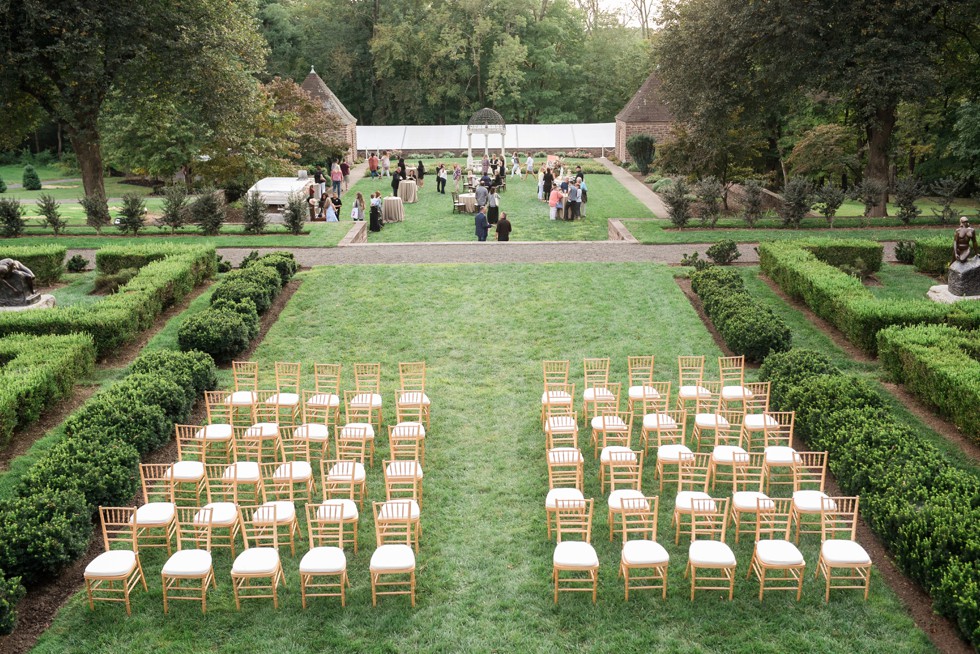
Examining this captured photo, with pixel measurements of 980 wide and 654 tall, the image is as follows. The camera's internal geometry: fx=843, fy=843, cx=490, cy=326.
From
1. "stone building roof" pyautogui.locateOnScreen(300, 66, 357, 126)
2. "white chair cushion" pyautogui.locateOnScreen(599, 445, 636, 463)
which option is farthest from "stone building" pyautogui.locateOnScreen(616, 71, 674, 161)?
"white chair cushion" pyautogui.locateOnScreen(599, 445, 636, 463)

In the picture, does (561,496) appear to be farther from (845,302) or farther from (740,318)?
(845,302)

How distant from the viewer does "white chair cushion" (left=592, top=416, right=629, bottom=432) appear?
445 inches

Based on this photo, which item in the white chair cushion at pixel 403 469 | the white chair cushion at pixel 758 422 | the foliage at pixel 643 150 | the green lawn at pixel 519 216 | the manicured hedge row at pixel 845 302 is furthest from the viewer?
the foliage at pixel 643 150

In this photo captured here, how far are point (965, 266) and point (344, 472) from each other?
13.3 meters

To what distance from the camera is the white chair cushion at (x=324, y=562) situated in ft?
27.2

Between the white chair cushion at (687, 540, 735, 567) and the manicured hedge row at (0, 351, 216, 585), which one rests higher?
the manicured hedge row at (0, 351, 216, 585)

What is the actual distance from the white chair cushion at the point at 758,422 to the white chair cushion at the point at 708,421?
1.05 feet

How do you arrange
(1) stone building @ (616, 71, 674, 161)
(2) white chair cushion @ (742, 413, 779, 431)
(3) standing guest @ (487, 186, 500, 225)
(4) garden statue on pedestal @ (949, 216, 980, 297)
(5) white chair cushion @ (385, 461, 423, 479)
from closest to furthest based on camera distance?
(5) white chair cushion @ (385, 461, 423, 479) < (2) white chair cushion @ (742, 413, 779, 431) < (4) garden statue on pedestal @ (949, 216, 980, 297) < (3) standing guest @ (487, 186, 500, 225) < (1) stone building @ (616, 71, 674, 161)

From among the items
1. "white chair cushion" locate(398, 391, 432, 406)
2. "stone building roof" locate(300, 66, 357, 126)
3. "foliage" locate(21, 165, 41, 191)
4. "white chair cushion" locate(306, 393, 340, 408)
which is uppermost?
"stone building roof" locate(300, 66, 357, 126)

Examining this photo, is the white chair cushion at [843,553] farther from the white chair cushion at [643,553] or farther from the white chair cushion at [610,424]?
the white chair cushion at [610,424]

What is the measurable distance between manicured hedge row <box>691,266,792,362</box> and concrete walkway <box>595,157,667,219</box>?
11781 millimetres

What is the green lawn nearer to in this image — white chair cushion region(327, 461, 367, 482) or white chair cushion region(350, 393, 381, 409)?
white chair cushion region(350, 393, 381, 409)

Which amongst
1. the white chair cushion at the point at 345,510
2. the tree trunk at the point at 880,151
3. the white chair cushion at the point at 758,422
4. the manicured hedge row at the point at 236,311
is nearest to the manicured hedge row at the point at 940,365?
the white chair cushion at the point at 758,422

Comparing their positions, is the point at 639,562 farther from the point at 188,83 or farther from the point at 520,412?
the point at 188,83
